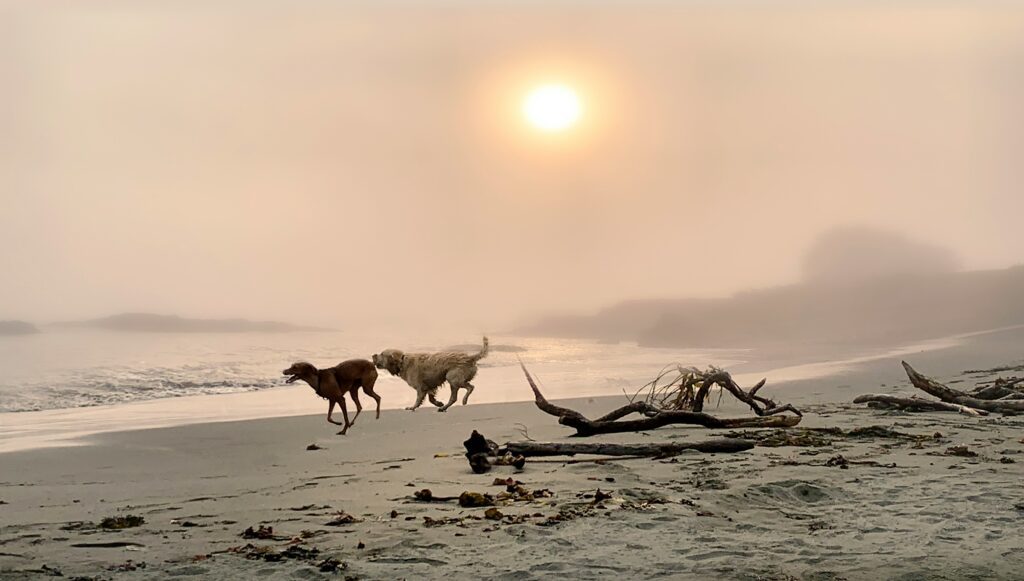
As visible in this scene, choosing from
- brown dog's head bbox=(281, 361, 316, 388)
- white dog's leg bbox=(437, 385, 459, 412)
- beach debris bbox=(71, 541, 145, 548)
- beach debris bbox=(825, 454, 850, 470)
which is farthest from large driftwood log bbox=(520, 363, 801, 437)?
beach debris bbox=(71, 541, 145, 548)

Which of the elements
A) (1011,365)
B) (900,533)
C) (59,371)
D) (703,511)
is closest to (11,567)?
(703,511)

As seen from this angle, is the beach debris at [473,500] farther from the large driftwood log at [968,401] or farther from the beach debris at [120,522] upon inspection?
the large driftwood log at [968,401]

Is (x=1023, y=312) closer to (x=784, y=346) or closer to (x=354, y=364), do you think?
(x=784, y=346)

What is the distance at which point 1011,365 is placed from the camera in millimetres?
14336

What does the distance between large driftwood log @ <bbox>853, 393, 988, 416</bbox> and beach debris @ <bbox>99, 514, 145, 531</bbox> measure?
7712 mm

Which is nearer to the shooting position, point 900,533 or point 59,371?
point 900,533

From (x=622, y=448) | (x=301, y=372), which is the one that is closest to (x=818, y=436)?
(x=622, y=448)

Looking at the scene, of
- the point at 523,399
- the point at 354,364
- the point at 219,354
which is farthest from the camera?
the point at 219,354

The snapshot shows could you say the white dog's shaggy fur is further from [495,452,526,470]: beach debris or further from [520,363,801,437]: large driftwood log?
[495,452,526,470]: beach debris

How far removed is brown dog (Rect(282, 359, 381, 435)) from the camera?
812 cm

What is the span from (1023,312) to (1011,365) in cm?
1029

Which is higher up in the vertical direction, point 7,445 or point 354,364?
point 354,364

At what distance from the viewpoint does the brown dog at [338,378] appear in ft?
26.7

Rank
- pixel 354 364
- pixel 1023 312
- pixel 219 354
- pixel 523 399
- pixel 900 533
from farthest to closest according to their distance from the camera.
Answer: pixel 1023 312, pixel 219 354, pixel 523 399, pixel 354 364, pixel 900 533
